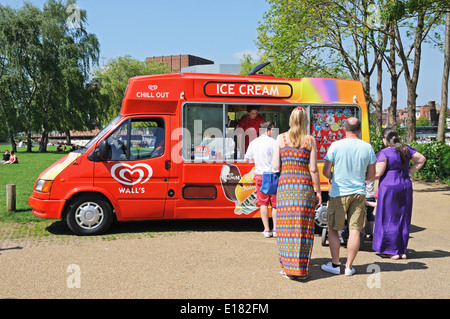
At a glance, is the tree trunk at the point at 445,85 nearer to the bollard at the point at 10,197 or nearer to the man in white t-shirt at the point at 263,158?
the man in white t-shirt at the point at 263,158

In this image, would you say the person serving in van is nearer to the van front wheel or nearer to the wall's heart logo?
the wall's heart logo

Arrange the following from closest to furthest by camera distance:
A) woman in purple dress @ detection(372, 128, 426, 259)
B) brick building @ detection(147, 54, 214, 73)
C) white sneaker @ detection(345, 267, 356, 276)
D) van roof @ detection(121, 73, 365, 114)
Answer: white sneaker @ detection(345, 267, 356, 276), woman in purple dress @ detection(372, 128, 426, 259), van roof @ detection(121, 73, 365, 114), brick building @ detection(147, 54, 214, 73)

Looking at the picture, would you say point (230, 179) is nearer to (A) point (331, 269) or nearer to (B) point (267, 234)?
(B) point (267, 234)

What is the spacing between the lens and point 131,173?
777 cm

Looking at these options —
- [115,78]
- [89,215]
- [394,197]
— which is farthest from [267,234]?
[115,78]

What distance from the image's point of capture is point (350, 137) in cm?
543

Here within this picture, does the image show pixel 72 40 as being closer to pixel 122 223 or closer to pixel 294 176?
pixel 122 223

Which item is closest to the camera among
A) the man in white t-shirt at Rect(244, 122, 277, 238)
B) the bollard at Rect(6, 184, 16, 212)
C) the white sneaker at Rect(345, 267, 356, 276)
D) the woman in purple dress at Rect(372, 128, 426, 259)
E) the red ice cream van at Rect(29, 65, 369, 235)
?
the white sneaker at Rect(345, 267, 356, 276)

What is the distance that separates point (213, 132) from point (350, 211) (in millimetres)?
3365

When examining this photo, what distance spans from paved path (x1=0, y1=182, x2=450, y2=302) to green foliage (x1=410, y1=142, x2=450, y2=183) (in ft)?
31.4

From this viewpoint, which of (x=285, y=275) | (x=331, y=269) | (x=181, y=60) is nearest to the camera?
(x=285, y=275)

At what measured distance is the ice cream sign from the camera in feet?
26.6

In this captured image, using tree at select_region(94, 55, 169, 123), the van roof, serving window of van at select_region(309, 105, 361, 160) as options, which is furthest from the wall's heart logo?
tree at select_region(94, 55, 169, 123)
